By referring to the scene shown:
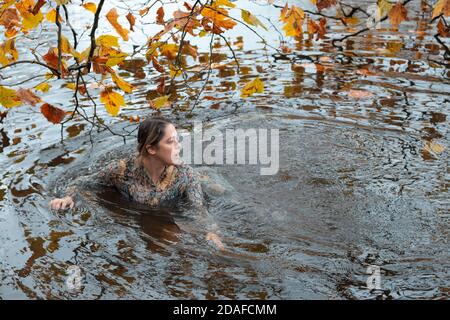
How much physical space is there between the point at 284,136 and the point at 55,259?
3.21 m

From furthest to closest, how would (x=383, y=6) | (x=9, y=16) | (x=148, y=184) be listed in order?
(x=148, y=184) < (x=9, y=16) < (x=383, y=6)

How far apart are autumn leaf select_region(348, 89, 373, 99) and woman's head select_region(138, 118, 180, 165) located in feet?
11.4

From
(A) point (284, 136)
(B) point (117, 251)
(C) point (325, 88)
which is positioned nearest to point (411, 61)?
(C) point (325, 88)

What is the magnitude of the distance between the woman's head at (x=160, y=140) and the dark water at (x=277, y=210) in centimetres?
51

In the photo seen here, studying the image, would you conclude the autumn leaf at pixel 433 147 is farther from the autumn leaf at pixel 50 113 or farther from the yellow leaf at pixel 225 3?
the autumn leaf at pixel 50 113

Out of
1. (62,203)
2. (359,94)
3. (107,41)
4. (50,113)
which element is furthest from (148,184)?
(359,94)

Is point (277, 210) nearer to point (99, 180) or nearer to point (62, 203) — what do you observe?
point (99, 180)

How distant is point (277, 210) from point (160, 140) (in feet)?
3.92

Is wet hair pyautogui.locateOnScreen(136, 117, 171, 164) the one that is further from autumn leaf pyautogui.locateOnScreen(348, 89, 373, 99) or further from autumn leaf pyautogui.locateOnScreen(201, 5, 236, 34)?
autumn leaf pyautogui.locateOnScreen(348, 89, 373, 99)

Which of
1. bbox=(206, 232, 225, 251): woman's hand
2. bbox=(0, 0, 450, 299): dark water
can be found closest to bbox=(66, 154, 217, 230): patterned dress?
bbox=(0, 0, 450, 299): dark water

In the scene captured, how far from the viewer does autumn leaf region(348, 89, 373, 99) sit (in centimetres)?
774

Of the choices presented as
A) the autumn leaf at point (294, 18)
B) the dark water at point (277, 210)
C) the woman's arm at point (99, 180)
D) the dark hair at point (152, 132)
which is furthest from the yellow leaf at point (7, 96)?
the autumn leaf at point (294, 18)

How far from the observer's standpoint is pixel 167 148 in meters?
5.02
